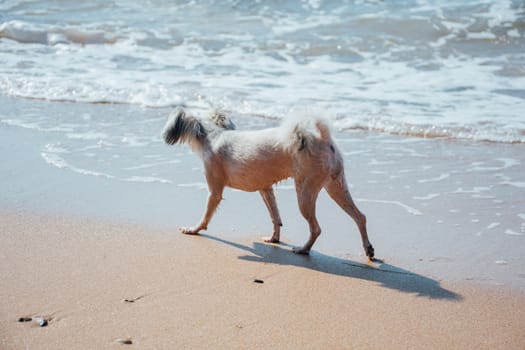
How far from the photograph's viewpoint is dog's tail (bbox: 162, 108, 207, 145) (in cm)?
555

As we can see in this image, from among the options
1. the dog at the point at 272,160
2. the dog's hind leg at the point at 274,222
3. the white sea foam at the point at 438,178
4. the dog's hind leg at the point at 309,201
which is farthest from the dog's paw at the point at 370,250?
the white sea foam at the point at 438,178

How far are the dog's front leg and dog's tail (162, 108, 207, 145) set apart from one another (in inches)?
17.7

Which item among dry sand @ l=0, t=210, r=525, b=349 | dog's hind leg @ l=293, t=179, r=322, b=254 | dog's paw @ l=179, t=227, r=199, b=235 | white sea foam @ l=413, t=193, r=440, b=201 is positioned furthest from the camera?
white sea foam @ l=413, t=193, r=440, b=201

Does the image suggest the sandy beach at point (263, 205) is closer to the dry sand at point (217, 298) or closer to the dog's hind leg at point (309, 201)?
the dry sand at point (217, 298)

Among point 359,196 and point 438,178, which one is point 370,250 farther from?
point 438,178

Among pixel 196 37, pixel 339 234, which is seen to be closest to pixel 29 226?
pixel 339 234

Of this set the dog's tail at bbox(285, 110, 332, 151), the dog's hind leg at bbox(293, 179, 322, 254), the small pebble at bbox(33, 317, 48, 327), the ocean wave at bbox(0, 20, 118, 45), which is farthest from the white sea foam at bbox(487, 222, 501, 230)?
the ocean wave at bbox(0, 20, 118, 45)

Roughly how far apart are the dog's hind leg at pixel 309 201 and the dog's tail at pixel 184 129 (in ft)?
3.20

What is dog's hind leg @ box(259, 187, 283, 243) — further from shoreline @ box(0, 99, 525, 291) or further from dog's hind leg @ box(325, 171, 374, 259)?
dog's hind leg @ box(325, 171, 374, 259)

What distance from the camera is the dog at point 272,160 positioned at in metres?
4.85

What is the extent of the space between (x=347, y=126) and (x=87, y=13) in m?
10.3

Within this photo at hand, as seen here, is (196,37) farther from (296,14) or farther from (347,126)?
(347,126)

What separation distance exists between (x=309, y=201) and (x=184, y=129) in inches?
48.8

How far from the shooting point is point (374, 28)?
46.6 feet
